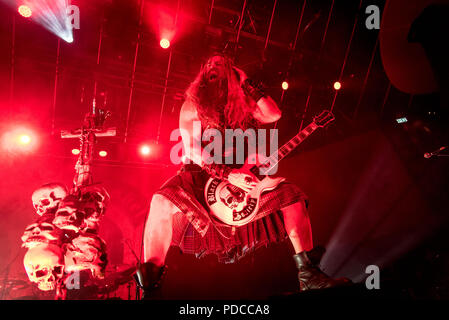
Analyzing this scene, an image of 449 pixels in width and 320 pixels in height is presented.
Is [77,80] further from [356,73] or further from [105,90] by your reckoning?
[356,73]

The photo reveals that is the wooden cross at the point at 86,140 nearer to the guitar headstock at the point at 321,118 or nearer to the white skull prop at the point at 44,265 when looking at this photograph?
the white skull prop at the point at 44,265

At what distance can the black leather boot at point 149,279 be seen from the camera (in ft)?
7.29

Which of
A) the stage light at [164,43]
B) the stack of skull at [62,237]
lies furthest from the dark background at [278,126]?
the stack of skull at [62,237]

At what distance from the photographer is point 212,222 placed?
2471 millimetres

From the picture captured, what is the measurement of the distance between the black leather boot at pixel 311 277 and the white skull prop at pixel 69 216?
1.87m

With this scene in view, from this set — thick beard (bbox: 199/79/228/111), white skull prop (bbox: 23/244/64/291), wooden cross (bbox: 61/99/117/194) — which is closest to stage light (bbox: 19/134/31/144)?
wooden cross (bbox: 61/99/117/194)

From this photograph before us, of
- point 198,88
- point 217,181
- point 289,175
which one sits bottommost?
point 217,181

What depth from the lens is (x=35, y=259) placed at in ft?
8.06

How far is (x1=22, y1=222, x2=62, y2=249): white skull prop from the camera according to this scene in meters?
2.56

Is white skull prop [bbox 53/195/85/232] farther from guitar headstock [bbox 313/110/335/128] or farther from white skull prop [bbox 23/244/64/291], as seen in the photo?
guitar headstock [bbox 313/110/335/128]

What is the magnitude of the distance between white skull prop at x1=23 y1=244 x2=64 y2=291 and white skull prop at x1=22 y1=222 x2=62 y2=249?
43mm

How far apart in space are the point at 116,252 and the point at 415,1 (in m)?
4.75
